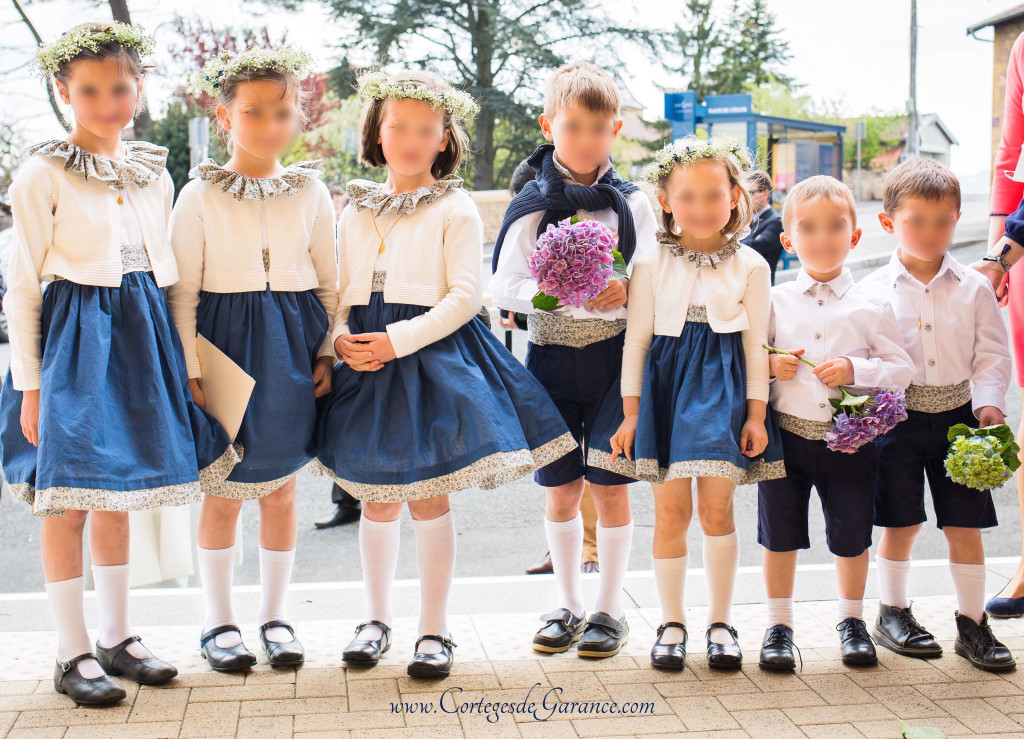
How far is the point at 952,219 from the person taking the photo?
10.3 feet

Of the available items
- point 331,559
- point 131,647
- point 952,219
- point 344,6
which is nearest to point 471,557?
point 331,559

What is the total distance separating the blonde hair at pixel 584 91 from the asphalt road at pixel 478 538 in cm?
233

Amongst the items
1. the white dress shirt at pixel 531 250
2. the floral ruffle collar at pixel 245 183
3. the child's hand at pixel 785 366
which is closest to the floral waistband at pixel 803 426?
the child's hand at pixel 785 366

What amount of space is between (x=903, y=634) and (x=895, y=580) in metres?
0.18

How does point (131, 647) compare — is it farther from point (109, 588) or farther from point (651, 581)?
point (651, 581)

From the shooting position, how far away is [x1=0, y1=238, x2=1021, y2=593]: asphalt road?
4.63 metres

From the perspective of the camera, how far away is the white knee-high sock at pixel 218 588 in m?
3.00

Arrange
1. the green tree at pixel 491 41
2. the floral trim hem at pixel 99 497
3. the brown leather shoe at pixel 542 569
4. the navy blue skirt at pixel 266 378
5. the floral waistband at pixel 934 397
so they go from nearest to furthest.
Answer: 1. the floral trim hem at pixel 99 497
2. the navy blue skirt at pixel 266 378
3. the floral waistband at pixel 934 397
4. the brown leather shoe at pixel 542 569
5. the green tree at pixel 491 41

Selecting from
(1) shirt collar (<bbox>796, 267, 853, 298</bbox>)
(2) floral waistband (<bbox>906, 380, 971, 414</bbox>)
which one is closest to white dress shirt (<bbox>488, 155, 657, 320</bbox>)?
(1) shirt collar (<bbox>796, 267, 853, 298</bbox>)

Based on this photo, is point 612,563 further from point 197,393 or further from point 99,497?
point 99,497

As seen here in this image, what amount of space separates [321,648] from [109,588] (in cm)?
74

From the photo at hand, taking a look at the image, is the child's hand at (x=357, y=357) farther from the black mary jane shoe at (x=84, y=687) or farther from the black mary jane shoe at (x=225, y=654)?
the black mary jane shoe at (x=84, y=687)

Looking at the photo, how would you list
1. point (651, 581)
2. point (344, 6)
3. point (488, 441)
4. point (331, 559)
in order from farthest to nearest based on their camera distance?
1. point (344, 6)
2. point (331, 559)
3. point (651, 581)
4. point (488, 441)

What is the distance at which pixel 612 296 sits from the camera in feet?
10.1
